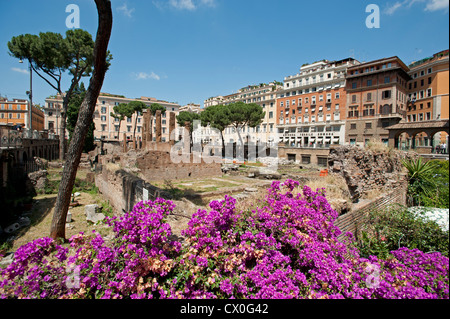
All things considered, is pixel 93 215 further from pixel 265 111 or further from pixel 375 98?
pixel 265 111

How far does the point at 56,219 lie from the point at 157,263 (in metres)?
5.39

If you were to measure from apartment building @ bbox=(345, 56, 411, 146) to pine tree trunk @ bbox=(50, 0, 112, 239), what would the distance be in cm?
3609

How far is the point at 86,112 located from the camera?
18.9ft

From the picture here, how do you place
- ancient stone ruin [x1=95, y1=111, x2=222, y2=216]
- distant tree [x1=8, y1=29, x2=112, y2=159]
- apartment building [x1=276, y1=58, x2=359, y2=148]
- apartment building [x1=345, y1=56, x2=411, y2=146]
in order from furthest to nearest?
apartment building [x1=276, y1=58, x2=359, y2=148], apartment building [x1=345, y1=56, x2=411, y2=146], distant tree [x1=8, y1=29, x2=112, y2=159], ancient stone ruin [x1=95, y1=111, x2=222, y2=216]

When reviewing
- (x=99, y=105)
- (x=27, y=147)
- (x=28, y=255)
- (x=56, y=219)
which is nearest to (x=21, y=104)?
(x=99, y=105)

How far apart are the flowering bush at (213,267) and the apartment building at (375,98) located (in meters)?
35.3

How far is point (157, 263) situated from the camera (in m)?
2.43

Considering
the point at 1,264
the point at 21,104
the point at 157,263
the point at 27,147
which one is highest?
the point at 21,104

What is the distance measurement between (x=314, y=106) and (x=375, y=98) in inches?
417

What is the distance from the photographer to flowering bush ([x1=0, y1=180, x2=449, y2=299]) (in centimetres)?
229

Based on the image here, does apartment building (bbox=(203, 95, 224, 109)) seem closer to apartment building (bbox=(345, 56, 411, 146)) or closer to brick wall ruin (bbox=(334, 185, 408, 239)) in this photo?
apartment building (bbox=(345, 56, 411, 146))

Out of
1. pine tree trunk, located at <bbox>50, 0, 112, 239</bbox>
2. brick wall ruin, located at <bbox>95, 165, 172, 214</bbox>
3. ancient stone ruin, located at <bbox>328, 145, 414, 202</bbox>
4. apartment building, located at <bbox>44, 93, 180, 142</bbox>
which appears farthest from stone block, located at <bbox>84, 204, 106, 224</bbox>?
apartment building, located at <bbox>44, 93, 180, 142</bbox>

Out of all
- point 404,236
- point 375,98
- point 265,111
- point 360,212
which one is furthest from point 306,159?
point 404,236
